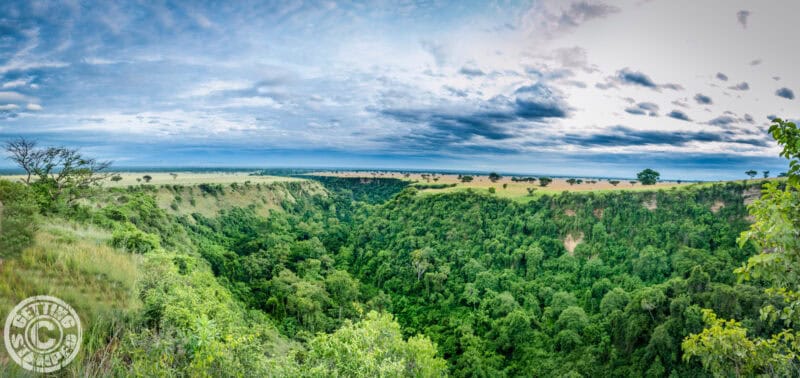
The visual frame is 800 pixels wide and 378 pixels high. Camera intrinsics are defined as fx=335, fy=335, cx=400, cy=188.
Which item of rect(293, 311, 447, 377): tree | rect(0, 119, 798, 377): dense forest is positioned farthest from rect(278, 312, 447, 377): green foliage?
rect(0, 119, 798, 377): dense forest

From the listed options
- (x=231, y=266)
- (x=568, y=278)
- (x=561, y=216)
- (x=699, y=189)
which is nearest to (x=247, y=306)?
(x=231, y=266)

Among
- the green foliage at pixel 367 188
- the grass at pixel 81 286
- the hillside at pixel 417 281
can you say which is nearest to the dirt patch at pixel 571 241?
the hillside at pixel 417 281

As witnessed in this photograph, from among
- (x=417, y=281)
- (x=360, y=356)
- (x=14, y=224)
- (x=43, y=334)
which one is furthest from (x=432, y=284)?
(x=43, y=334)

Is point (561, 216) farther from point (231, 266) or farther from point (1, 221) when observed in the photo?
point (1, 221)

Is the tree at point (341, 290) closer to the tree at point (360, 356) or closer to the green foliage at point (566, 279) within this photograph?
the green foliage at point (566, 279)

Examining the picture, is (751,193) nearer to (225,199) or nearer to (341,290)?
(341,290)

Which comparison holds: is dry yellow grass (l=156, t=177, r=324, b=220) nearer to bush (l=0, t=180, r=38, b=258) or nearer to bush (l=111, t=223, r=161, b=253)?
bush (l=111, t=223, r=161, b=253)
